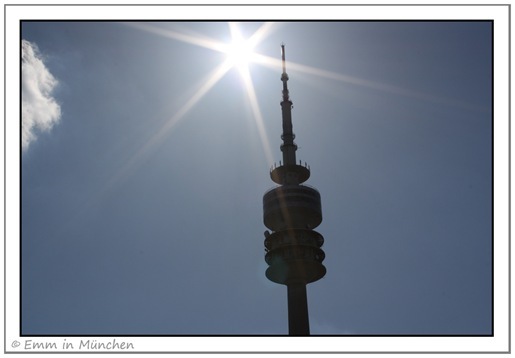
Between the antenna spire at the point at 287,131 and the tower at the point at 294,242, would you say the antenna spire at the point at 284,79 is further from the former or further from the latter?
the tower at the point at 294,242

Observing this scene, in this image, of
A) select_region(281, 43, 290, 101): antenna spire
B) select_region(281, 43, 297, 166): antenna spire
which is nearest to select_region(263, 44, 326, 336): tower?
select_region(281, 43, 297, 166): antenna spire

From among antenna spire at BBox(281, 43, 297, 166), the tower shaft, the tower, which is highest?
antenna spire at BBox(281, 43, 297, 166)

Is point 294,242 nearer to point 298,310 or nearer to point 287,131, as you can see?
point 298,310

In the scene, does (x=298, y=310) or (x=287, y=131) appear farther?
(x=287, y=131)

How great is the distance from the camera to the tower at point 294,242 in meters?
112

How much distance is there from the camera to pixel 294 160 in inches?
4879

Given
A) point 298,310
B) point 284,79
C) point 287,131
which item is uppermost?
point 284,79

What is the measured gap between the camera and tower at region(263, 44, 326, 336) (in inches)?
4397

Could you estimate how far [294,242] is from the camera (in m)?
113

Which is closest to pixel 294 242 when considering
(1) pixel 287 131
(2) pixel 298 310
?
(2) pixel 298 310

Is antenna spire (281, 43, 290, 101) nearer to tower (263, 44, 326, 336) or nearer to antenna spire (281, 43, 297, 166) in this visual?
antenna spire (281, 43, 297, 166)

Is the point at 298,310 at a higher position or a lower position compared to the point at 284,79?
lower

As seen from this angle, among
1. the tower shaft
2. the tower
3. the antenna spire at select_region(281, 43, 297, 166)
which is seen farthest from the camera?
the antenna spire at select_region(281, 43, 297, 166)
